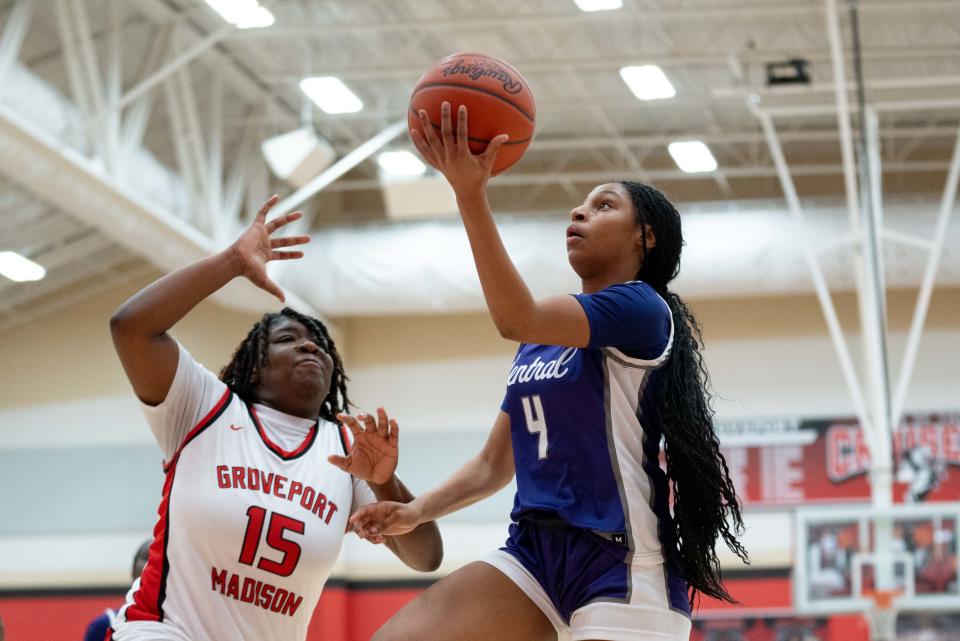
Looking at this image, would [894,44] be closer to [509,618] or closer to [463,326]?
[463,326]

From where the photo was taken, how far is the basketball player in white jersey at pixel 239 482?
4.05 m

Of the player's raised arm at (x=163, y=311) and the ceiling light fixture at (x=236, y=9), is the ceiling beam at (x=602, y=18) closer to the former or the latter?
the ceiling light fixture at (x=236, y=9)

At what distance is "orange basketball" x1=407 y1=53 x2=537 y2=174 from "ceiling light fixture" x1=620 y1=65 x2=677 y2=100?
9.44m

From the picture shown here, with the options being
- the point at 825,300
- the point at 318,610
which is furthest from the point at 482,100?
the point at 318,610

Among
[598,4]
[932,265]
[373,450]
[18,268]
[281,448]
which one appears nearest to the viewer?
[373,450]

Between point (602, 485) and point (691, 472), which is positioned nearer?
point (602, 485)

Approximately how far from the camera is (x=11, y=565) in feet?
55.2

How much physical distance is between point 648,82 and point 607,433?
10.1 meters

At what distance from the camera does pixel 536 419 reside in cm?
362

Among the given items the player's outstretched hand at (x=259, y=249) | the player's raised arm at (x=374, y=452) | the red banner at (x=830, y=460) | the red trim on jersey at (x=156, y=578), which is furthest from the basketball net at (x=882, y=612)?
the red trim on jersey at (x=156, y=578)

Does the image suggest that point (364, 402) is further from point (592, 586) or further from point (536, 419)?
point (592, 586)

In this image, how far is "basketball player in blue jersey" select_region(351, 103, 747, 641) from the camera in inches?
135

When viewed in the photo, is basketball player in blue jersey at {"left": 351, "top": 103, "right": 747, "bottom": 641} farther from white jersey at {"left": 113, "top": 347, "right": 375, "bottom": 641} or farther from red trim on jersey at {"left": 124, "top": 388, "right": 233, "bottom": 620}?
red trim on jersey at {"left": 124, "top": 388, "right": 233, "bottom": 620}

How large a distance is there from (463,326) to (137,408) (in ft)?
14.4
